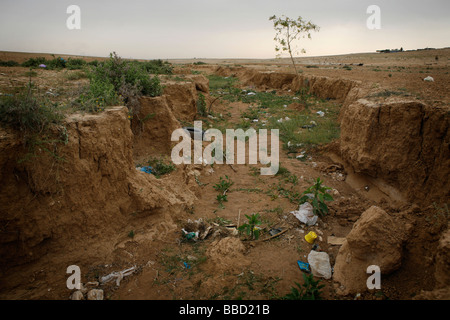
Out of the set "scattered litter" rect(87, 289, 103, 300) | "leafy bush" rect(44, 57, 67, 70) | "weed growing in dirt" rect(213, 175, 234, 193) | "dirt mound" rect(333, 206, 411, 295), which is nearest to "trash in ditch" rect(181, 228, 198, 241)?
"scattered litter" rect(87, 289, 103, 300)

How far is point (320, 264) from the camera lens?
3172 millimetres

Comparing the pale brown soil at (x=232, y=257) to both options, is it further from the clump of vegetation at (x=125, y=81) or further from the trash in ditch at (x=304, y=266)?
the clump of vegetation at (x=125, y=81)

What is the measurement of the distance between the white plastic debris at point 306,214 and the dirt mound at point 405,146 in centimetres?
151

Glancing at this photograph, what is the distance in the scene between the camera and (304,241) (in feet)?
12.2

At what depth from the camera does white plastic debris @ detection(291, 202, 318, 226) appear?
4.06 metres

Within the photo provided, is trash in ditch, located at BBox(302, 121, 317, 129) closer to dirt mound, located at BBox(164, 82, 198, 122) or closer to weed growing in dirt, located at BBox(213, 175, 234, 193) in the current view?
dirt mound, located at BBox(164, 82, 198, 122)

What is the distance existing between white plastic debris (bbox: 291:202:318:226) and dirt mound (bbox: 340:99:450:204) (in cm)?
151

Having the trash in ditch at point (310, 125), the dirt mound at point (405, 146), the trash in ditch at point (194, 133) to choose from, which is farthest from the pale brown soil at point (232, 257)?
the trash in ditch at point (310, 125)

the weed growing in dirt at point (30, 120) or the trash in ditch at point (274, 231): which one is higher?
the weed growing in dirt at point (30, 120)

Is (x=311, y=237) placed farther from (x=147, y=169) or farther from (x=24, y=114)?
(x=24, y=114)

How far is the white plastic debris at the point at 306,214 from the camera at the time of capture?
406cm
